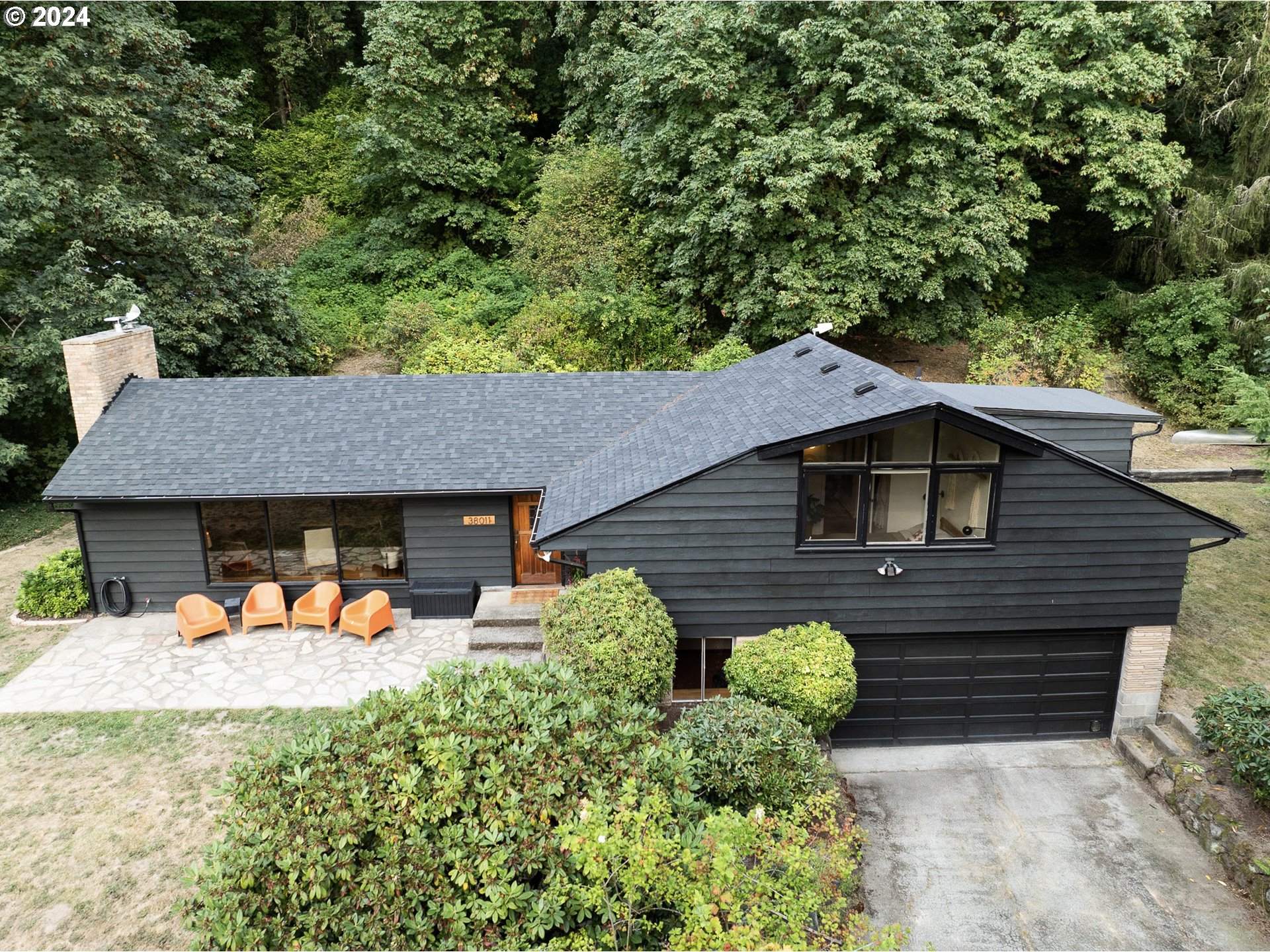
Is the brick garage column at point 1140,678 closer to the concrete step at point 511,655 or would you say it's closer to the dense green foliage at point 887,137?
the concrete step at point 511,655

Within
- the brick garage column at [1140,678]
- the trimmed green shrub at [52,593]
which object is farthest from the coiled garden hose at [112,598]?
the brick garage column at [1140,678]

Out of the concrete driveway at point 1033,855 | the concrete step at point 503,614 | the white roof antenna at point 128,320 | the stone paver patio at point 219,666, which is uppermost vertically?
the white roof antenna at point 128,320

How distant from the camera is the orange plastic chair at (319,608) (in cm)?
1273

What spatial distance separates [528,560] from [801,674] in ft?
19.0

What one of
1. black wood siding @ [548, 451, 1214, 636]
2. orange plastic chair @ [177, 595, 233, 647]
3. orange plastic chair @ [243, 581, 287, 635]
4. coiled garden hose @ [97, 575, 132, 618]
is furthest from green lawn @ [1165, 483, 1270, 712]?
coiled garden hose @ [97, 575, 132, 618]

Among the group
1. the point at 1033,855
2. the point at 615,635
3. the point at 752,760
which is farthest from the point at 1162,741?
the point at 615,635

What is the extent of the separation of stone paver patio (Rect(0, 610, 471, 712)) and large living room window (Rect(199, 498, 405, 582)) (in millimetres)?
954

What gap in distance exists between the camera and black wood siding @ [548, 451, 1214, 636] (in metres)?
9.95

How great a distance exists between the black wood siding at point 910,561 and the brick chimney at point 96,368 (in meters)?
9.54

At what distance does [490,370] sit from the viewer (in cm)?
1978

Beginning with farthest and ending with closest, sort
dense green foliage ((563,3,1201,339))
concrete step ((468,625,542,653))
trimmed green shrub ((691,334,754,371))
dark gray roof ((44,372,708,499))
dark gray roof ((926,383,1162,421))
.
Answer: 1. trimmed green shrub ((691,334,754,371))
2. dense green foliage ((563,3,1201,339))
3. dark gray roof ((44,372,708,499))
4. concrete step ((468,625,542,653))
5. dark gray roof ((926,383,1162,421))

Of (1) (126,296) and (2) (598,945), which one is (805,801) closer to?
(2) (598,945)

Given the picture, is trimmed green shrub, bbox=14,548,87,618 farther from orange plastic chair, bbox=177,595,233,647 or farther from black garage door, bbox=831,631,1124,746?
black garage door, bbox=831,631,1124,746

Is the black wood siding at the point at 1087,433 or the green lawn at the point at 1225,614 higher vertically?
the black wood siding at the point at 1087,433
